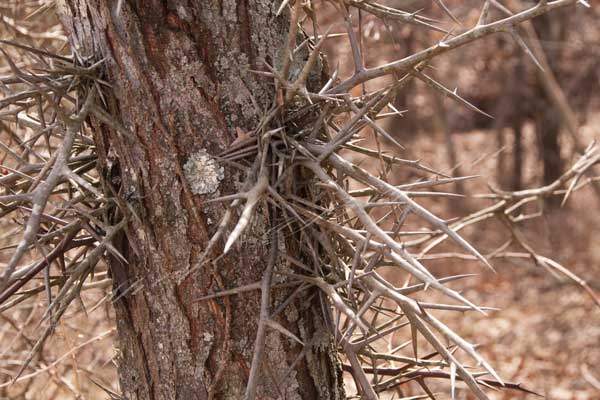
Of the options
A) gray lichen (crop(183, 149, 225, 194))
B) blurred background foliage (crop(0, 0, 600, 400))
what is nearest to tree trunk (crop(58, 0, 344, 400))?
gray lichen (crop(183, 149, 225, 194))

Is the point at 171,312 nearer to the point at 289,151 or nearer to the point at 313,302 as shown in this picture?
the point at 313,302

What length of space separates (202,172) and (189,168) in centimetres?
2

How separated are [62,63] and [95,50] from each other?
Result: 0.21 feet

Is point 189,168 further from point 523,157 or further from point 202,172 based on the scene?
point 523,157

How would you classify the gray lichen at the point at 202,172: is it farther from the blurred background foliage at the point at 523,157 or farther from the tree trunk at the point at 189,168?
the blurred background foliage at the point at 523,157

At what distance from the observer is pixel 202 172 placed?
1.41m

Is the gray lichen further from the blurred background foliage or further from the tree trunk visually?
the blurred background foliage

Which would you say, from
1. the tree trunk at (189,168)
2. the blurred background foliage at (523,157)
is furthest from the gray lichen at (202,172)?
the blurred background foliage at (523,157)

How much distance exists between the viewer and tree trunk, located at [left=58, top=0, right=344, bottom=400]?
4.59ft

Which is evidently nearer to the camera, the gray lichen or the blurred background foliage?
the gray lichen

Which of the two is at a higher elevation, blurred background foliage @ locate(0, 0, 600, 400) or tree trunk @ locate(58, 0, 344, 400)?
blurred background foliage @ locate(0, 0, 600, 400)

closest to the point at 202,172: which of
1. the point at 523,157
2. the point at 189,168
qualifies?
the point at 189,168

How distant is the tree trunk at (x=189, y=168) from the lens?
4.59 feet

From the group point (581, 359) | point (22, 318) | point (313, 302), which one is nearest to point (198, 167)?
point (313, 302)
